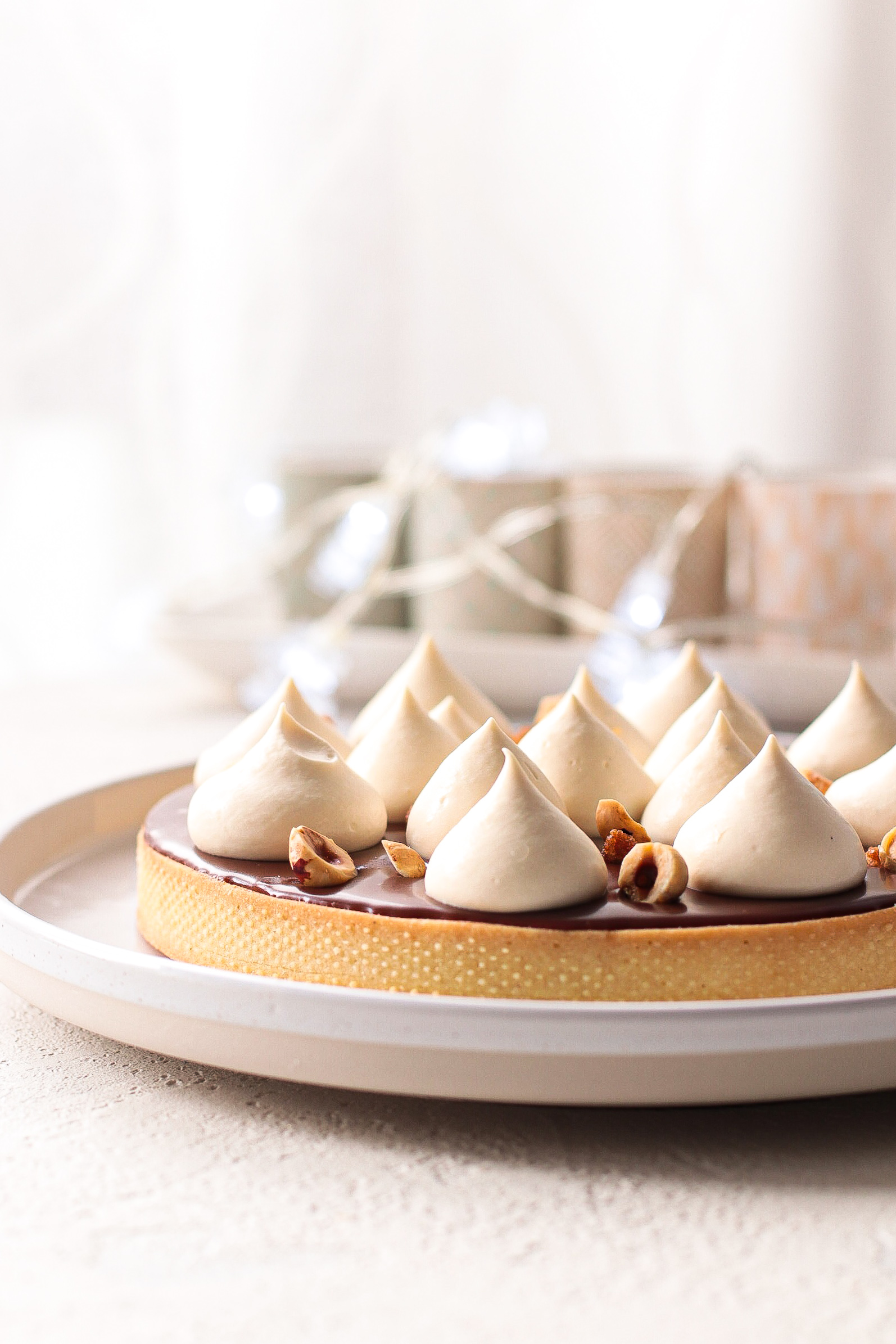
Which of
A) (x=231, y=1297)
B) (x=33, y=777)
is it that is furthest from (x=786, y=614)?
(x=231, y=1297)

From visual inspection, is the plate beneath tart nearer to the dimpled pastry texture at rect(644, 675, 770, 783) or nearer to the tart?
the tart

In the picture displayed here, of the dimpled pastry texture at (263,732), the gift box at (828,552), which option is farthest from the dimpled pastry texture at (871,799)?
the gift box at (828,552)

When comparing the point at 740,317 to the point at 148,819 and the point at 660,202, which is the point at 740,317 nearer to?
the point at 660,202

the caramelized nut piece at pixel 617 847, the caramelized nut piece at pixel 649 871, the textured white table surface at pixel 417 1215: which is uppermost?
the caramelized nut piece at pixel 649 871

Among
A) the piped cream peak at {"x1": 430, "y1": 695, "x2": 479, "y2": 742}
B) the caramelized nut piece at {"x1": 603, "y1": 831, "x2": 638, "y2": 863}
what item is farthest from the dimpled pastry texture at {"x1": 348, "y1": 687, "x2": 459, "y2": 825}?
the caramelized nut piece at {"x1": 603, "y1": 831, "x2": 638, "y2": 863}

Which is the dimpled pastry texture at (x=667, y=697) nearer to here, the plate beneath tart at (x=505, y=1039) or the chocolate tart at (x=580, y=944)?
the chocolate tart at (x=580, y=944)

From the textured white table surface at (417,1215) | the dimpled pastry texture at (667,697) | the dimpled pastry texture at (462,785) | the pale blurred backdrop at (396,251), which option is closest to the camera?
the textured white table surface at (417,1215)
